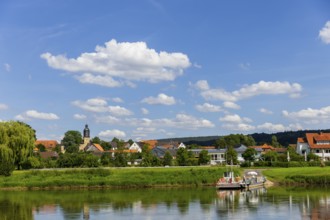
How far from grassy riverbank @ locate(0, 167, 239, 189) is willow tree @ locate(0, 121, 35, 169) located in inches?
109

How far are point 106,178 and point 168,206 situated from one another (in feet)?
87.6

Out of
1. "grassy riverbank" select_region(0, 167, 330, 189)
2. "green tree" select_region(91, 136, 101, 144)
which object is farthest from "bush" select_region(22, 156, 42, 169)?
"green tree" select_region(91, 136, 101, 144)

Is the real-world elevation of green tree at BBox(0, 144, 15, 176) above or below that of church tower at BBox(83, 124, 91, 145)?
below

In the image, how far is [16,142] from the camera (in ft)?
228

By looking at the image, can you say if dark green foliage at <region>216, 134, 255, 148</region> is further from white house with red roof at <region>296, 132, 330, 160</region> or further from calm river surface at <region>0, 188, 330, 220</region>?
calm river surface at <region>0, 188, 330, 220</region>

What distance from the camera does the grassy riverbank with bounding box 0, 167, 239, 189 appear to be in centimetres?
6331

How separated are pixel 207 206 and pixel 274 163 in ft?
145

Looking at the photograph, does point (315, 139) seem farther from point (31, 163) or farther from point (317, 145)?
point (31, 163)

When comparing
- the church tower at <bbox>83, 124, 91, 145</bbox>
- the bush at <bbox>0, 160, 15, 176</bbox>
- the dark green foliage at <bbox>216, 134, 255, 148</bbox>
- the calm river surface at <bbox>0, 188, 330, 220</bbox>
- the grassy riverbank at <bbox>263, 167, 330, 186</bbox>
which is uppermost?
the church tower at <bbox>83, 124, 91, 145</bbox>

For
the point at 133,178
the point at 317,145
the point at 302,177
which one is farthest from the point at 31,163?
the point at 317,145

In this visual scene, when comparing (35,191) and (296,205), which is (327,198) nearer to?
(296,205)

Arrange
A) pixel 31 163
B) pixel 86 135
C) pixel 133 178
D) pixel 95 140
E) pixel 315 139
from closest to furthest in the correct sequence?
pixel 133 178 < pixel 31 163 < pixel 315 139 < pixel 86 135 < pixel 95 140

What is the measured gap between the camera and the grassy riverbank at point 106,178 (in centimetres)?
6331

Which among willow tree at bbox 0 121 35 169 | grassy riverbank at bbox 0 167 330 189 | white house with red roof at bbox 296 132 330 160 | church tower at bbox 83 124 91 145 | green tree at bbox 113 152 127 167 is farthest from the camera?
church tower at bbox 83 124 91 145
